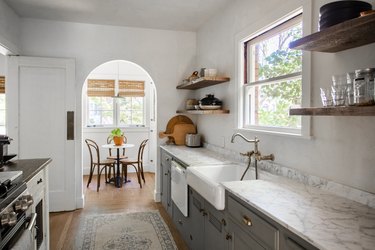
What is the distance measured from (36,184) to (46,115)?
76.6 inches

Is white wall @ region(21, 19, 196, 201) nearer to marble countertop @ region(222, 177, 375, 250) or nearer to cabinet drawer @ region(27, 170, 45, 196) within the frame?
cabinet drawer @ region(27, 170, 45, 196)

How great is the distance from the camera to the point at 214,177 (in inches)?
102

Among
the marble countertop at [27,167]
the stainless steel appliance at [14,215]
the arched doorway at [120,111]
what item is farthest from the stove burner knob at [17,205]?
the arched doorway at [120,111]

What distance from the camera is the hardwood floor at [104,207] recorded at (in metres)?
2.94

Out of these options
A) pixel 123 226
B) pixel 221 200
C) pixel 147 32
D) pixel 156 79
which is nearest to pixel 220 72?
pixel 156 79

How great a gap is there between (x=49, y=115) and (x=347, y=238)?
12.2 ft

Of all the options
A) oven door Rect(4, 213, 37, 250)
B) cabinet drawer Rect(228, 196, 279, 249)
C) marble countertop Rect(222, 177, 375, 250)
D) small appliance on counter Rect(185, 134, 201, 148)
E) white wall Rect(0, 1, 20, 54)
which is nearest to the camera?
marble countertop Rect(222, 177, 375, 250)

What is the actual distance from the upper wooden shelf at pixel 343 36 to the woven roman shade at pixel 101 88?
509 centimetres

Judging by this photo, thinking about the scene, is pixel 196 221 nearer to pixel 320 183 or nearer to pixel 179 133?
pixel 320 183

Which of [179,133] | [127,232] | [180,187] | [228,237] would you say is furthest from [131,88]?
[228,237]

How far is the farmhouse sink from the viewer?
178cm

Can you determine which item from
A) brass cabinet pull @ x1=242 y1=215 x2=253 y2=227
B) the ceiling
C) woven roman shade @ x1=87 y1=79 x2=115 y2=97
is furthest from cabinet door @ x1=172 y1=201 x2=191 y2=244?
woven roman shade @ x1=87 y1=79 x2=115 y2=97

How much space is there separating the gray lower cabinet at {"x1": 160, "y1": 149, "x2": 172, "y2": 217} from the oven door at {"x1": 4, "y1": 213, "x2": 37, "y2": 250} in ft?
6.03

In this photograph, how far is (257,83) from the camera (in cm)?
257
